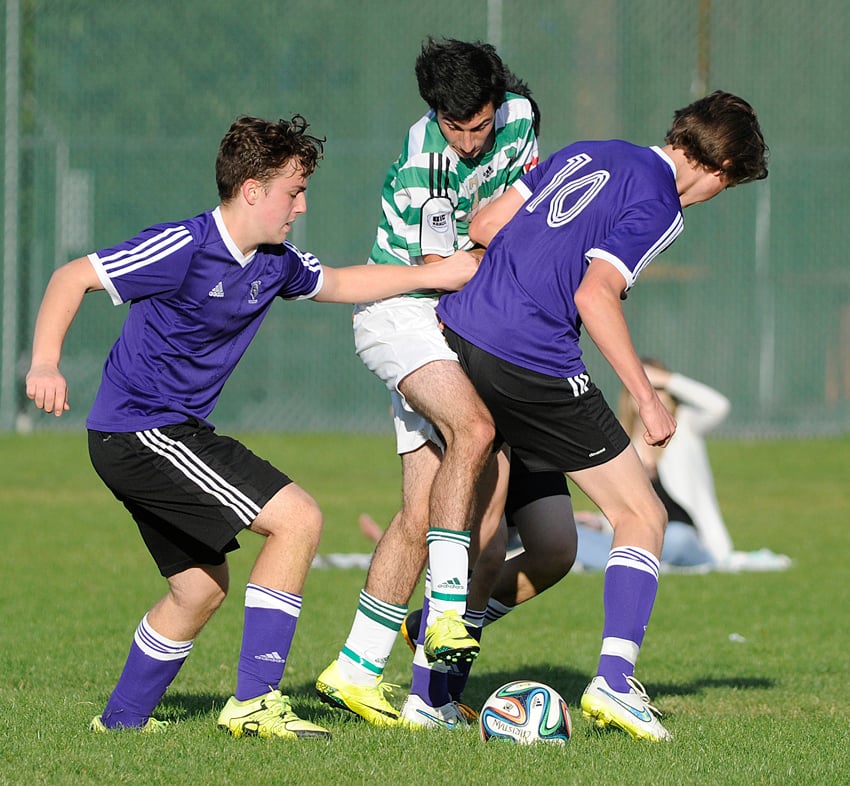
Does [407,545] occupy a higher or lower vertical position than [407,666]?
higher

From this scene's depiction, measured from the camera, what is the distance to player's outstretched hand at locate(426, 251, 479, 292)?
570 cm

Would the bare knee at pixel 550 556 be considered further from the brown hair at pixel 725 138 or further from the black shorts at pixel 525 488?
the brown hair at pixel 725 138

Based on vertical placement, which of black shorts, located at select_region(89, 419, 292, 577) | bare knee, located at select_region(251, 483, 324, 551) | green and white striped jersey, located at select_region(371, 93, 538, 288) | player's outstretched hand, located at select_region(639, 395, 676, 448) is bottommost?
bare knee, located at select_region(251, 483, 324, 551)

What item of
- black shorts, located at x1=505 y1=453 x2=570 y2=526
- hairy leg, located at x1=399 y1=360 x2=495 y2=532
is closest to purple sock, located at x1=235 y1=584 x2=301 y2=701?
hairy leg, located at x1=399 y1=360 x2=495 y2=532

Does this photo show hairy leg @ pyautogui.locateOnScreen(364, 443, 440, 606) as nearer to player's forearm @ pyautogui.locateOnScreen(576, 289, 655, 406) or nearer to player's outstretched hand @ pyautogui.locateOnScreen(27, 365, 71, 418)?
player's forearm @ pyautogui.locateOnScreen(576, 289, 655, 406)

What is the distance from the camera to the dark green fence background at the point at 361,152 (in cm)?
1995

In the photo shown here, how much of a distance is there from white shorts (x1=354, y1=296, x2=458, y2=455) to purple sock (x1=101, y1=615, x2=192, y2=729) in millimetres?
1272

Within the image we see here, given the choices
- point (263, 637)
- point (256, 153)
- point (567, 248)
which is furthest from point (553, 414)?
point (256, 153)

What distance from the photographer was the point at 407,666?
7.13m

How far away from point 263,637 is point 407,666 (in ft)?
6.96

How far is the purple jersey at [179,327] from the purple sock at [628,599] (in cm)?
153

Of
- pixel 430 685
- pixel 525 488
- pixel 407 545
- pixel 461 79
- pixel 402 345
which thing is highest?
pixel 461 79

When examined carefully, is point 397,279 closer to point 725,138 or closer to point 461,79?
Result: point 461,79

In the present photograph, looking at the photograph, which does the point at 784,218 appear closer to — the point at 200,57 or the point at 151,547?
the point at 200,57
